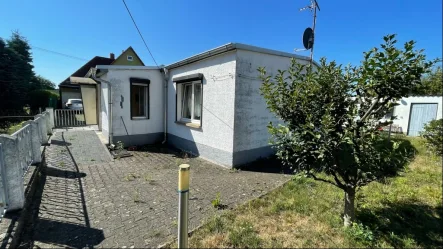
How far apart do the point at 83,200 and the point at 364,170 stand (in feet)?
14.9

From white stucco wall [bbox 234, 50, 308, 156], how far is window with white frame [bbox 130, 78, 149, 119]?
4.42 m

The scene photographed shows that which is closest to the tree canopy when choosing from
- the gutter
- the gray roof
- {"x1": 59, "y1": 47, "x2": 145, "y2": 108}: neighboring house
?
{"x1": 59, "y1": 47, "x2": 145, "y2": 108}: neighboring house

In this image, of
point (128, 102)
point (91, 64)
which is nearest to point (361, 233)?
point (128, 102)

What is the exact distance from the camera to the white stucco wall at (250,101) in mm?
5738

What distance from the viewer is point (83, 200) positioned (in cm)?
381

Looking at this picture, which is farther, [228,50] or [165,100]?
[165,100]

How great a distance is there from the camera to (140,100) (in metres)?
8.77

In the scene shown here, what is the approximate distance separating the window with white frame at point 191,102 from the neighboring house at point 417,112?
1303cm

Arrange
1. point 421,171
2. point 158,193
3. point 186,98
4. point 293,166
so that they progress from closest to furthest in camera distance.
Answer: point 293,166 → point 158,193 → point 421,171 → point 186,98

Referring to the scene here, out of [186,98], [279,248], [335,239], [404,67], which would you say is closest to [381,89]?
[404,67]

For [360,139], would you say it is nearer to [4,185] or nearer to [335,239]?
[335,239]

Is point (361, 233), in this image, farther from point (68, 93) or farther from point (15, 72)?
point (68, 93)

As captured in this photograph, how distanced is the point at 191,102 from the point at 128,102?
2516 millimetres

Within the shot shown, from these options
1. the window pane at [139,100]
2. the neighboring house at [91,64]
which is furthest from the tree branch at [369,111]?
Answer: the neighboring house at [91,64]
